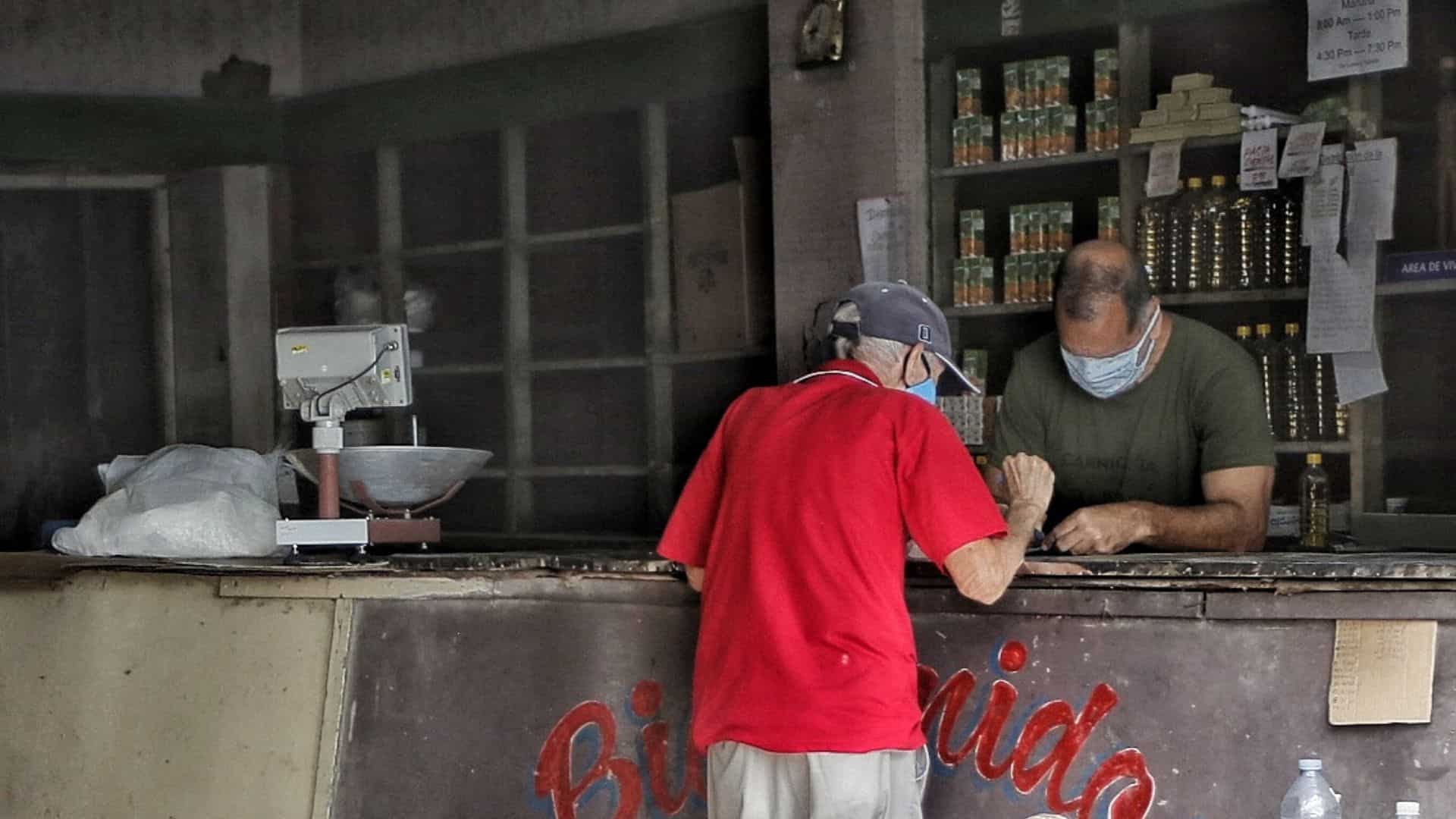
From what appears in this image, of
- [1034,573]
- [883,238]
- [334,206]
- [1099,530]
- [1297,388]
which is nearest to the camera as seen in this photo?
[1034,573]

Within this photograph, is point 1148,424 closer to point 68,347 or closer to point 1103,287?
point 1103,287

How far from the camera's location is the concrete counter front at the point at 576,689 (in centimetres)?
230

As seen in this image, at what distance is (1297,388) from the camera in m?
4.36

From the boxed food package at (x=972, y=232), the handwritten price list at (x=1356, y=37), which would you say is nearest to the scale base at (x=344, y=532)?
the boxed food package at (x=972, y=232)

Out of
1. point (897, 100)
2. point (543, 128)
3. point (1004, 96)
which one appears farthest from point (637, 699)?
point (543, 128)

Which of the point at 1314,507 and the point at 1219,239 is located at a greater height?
the point at 1219,239

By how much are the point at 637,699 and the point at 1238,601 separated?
3.50 ft

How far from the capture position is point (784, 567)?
7.73 feet

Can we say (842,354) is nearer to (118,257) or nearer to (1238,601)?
(1238,601)

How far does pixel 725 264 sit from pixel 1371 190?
1.95m

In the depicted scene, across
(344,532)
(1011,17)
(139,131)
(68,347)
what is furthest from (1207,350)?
(68,347)

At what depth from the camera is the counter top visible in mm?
2270

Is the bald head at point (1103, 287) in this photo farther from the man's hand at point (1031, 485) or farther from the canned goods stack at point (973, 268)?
the canned goods stack at point (973, 268)

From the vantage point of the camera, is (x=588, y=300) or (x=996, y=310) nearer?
(x=996, y=310)
